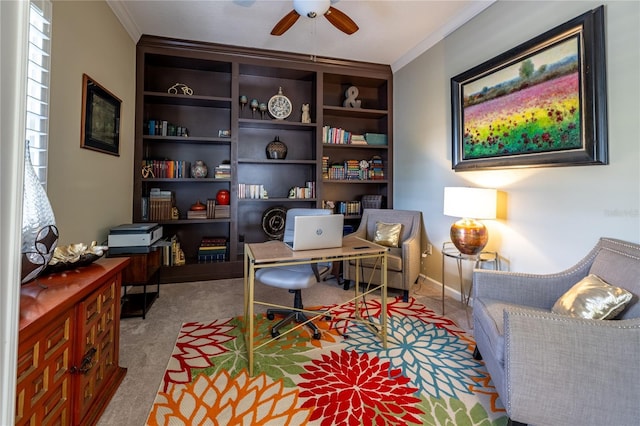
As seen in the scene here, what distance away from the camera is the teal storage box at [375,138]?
401 centimetres

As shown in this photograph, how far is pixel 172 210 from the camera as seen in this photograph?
3.40m

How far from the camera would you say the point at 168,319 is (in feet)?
7.90

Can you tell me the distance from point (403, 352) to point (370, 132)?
10.6 ft

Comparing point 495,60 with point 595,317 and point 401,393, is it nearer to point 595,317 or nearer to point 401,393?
point 595,317

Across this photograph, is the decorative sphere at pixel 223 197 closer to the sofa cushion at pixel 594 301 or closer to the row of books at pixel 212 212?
the row of books at pixel 212 212

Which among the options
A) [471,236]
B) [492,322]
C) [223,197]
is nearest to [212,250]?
[223,197]

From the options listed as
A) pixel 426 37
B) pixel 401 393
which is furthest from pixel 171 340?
pixel 426 37

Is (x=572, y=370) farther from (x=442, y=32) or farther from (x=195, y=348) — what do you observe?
(x=442, y=32)

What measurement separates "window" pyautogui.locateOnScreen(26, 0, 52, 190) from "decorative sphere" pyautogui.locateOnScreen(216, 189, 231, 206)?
6.29ft

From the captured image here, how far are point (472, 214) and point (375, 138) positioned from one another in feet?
6.85

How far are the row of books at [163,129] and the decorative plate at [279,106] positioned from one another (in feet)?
3.73

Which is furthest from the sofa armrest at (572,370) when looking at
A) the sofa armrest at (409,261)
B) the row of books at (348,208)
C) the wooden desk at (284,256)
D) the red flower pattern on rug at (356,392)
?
the row of books at (348,208)

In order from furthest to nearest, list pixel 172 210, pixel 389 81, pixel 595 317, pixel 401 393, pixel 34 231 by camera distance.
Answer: pixel 389 81
pixel 172 210
pixel 401 393
pixel 595 317
pixel 34 231

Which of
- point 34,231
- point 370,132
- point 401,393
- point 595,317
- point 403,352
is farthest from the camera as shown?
point 370,132
